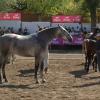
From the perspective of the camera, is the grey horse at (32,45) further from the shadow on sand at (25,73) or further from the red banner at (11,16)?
the red banner at (11,16)

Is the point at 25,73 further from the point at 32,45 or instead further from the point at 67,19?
the point at 67,19

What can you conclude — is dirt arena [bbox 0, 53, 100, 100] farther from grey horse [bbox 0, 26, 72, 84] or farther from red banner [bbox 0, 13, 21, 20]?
red banner [bbox 0, 13, 21, 20]

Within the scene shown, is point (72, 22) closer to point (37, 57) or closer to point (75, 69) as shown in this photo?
point (75, 69)

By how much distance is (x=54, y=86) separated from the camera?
46.9 feet

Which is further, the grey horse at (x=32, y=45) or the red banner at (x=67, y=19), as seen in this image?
the red banner at (x=67, y=19)

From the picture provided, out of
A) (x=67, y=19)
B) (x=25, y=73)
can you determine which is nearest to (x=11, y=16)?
(x=67, y=19)

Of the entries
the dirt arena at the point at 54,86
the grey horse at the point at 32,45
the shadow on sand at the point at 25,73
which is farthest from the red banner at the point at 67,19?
the grey horse at the point at 32,45

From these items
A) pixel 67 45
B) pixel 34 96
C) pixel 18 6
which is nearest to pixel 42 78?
pixel 34 96

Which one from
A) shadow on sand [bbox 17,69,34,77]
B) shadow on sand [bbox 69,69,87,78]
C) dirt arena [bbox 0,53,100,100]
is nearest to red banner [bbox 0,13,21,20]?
dirt arena [bbox 0,53,100,100]

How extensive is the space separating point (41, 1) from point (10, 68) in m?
39.4

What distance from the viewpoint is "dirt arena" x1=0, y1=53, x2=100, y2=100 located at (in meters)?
12.2

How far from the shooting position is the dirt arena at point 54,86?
40.0 feet

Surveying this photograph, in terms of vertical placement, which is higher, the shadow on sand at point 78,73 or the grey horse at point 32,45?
the grey horse at point 32,45

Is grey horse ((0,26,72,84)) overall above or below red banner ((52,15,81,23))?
above
